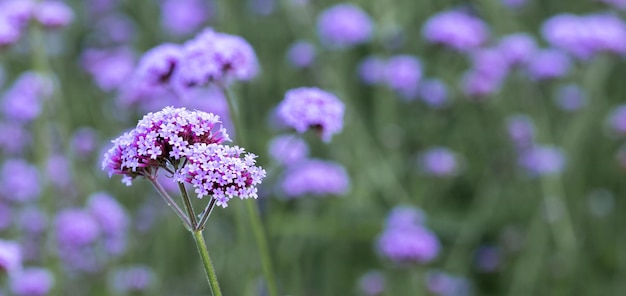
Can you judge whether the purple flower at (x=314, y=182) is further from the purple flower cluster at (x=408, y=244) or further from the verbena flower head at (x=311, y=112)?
the verbena flower head at (x=311, y=112)

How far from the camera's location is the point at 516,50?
13.3 feet

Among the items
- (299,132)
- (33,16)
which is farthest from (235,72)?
(33,16)

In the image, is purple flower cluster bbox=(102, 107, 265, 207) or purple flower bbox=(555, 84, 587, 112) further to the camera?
purple flower bbox=(555, 84, 587, 112)

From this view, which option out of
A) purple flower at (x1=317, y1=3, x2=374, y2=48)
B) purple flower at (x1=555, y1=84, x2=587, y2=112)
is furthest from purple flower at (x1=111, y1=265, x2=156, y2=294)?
purple flower at (x1=555, y1=84, x2=587, y2=112)

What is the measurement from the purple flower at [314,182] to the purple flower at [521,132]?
1242mm

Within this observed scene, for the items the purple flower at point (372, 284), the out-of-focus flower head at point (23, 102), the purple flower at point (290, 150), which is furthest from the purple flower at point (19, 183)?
the purple flower at point (372, 284)

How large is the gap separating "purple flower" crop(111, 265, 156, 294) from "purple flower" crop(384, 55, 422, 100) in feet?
5.09

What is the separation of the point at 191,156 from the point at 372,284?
2.26 meters

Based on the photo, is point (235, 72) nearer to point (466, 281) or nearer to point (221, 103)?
point (221, 103)

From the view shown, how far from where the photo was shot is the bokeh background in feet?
10.9

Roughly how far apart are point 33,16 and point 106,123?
1.84 m

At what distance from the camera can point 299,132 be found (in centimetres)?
214

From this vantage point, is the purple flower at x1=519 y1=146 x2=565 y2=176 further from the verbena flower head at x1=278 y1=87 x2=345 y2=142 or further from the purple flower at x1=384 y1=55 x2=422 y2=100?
the verbena flower head at x1=278 y1=87 x2=345 y2=142

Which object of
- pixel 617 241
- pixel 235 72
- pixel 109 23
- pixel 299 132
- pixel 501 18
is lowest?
pixel 299 132
